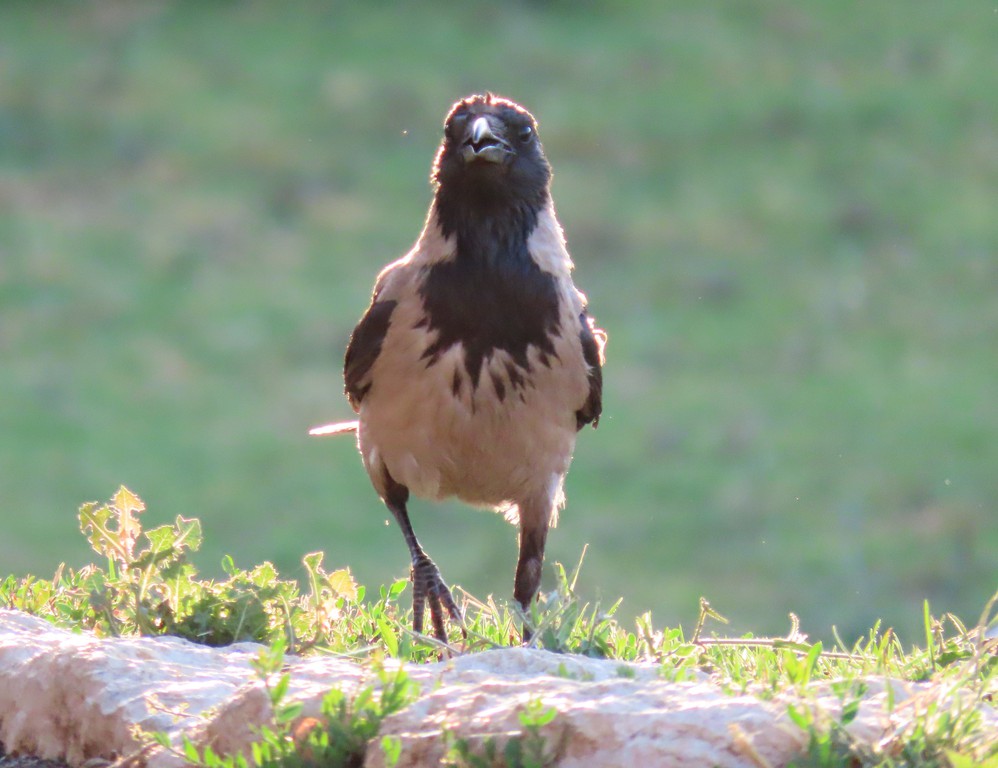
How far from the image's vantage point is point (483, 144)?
18.9ft

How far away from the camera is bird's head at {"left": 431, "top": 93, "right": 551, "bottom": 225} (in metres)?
5.77

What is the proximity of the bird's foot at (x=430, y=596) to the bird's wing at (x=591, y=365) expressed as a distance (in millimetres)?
760

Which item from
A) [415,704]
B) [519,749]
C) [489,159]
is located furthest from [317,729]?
[489,159]

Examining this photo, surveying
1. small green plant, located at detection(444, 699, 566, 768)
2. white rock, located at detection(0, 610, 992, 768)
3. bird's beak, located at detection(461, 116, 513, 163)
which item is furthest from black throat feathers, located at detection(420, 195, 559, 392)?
small green plant, located at detection(444, 699, 566, 768)

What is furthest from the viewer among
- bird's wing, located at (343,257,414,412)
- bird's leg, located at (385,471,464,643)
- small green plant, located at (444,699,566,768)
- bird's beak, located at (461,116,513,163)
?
bird's wing, located at (343,257,414,412)

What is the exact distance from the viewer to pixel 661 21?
22.8m

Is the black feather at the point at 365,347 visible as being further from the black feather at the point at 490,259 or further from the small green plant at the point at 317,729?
the small green plant at the point at 317,729

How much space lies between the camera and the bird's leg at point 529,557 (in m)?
5.93

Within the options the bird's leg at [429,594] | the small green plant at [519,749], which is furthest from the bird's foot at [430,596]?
the small green plant at [519,749]

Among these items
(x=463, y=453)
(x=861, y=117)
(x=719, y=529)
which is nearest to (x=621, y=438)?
(x=719, y=529)

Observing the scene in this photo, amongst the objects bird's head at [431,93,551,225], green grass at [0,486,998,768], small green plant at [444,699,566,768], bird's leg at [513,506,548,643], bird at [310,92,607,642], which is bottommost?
small green plant at [444,699,566,768]

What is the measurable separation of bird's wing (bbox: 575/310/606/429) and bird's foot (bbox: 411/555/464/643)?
0.76m

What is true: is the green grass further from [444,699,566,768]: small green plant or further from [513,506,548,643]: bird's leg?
[513,506,548,643]: bird's leg

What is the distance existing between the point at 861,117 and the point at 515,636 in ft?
55.2
